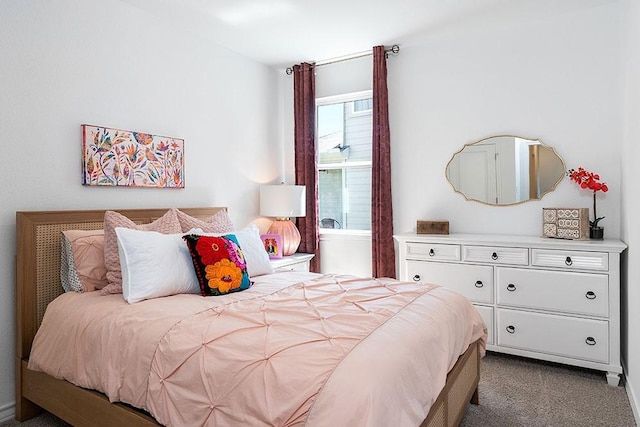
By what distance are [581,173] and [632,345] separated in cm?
124

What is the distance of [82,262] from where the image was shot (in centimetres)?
227

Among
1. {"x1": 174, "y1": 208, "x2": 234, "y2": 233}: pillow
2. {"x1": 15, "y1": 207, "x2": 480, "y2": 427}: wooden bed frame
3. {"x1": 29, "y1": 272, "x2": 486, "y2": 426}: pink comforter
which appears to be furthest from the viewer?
{"x1": 174, "y1": 208, "x2": 234, "y2": 233}: pillow

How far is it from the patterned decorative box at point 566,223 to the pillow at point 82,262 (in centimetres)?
306

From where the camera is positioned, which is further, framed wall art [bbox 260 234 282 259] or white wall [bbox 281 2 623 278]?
framed wall art [bbox 260 234 282 259]

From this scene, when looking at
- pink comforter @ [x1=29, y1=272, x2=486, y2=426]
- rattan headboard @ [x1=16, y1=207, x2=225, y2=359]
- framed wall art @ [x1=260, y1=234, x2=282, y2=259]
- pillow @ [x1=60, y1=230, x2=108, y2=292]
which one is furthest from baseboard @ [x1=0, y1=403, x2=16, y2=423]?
framed wall art @ [x1=260, y1=234, x2=282, y2=259]

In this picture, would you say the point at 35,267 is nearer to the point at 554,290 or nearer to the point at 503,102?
the point at 554,290

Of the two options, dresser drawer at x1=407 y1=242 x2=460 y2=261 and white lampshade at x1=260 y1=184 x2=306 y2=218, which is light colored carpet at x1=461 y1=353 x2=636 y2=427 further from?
white lampshade at x1=260 y1=184 x2=306 y2=218

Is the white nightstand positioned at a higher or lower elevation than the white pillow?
lower

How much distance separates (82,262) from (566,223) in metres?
3.22

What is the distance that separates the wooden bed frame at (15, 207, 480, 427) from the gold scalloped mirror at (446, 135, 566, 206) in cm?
154

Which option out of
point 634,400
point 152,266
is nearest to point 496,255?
point 634,400

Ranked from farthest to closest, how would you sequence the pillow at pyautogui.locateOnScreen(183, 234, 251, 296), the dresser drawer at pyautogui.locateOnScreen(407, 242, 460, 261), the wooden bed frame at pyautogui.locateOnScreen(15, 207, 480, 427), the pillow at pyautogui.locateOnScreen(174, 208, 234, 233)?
1. the dresser drawer at pyautogui.locateOnScreen(407, 242, 460, 261)
2. the pillow at pyautogui.locateOnScreen(174, 208, 234, 233)
3. the pillow at pyautogui.locateOnScreen(183, 234, 251, 296)
4. the wooden bed frame at pyautogui.locateOnScreen(15, 207, 480, 427)

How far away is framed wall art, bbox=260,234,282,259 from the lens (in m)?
3.73

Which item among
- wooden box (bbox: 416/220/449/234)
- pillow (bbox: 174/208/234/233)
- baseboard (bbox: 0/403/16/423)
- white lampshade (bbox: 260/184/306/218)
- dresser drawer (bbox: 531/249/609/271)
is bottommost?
baseboard (bbox: 0/403/16/423)
